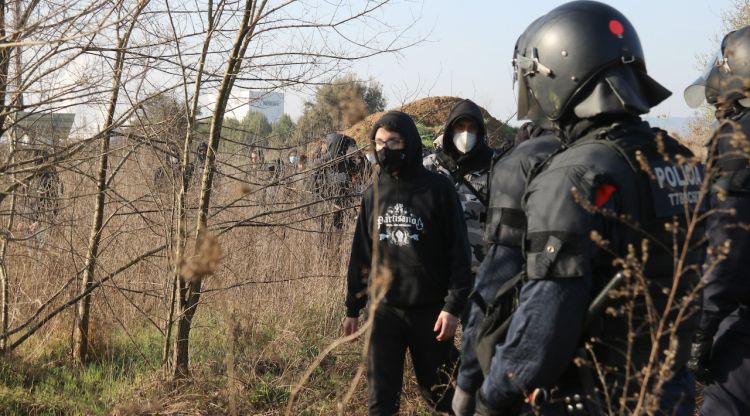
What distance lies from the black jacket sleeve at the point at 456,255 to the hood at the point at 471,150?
0.88 metres

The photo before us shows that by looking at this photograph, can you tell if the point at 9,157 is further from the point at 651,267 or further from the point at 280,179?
the point at 651,267

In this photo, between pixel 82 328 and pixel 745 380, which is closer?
pixel 745 380

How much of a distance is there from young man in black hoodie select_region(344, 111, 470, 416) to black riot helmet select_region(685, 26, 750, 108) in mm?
1402

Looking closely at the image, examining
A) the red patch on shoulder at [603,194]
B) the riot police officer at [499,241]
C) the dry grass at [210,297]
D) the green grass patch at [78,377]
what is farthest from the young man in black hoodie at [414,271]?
the red patch on shoulder at [603,194]

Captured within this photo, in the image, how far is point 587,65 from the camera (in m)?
2.59

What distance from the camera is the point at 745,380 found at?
3.33 m

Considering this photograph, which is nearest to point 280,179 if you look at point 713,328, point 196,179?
point 196,179

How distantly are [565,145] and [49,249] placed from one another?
4079 millimetres

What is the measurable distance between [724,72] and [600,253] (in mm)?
2022

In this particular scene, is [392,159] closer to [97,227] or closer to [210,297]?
[210,297]

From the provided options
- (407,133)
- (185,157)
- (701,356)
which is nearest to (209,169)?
(185,157)

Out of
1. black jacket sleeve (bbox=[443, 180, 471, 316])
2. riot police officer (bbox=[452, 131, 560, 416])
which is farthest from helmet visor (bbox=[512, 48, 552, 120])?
black jacket sleeve (bbox=[443, 180, 471, 316])

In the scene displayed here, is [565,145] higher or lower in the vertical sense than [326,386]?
higher

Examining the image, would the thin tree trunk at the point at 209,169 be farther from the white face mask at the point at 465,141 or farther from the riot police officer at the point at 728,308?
the riot police officer at the point at 728,308
